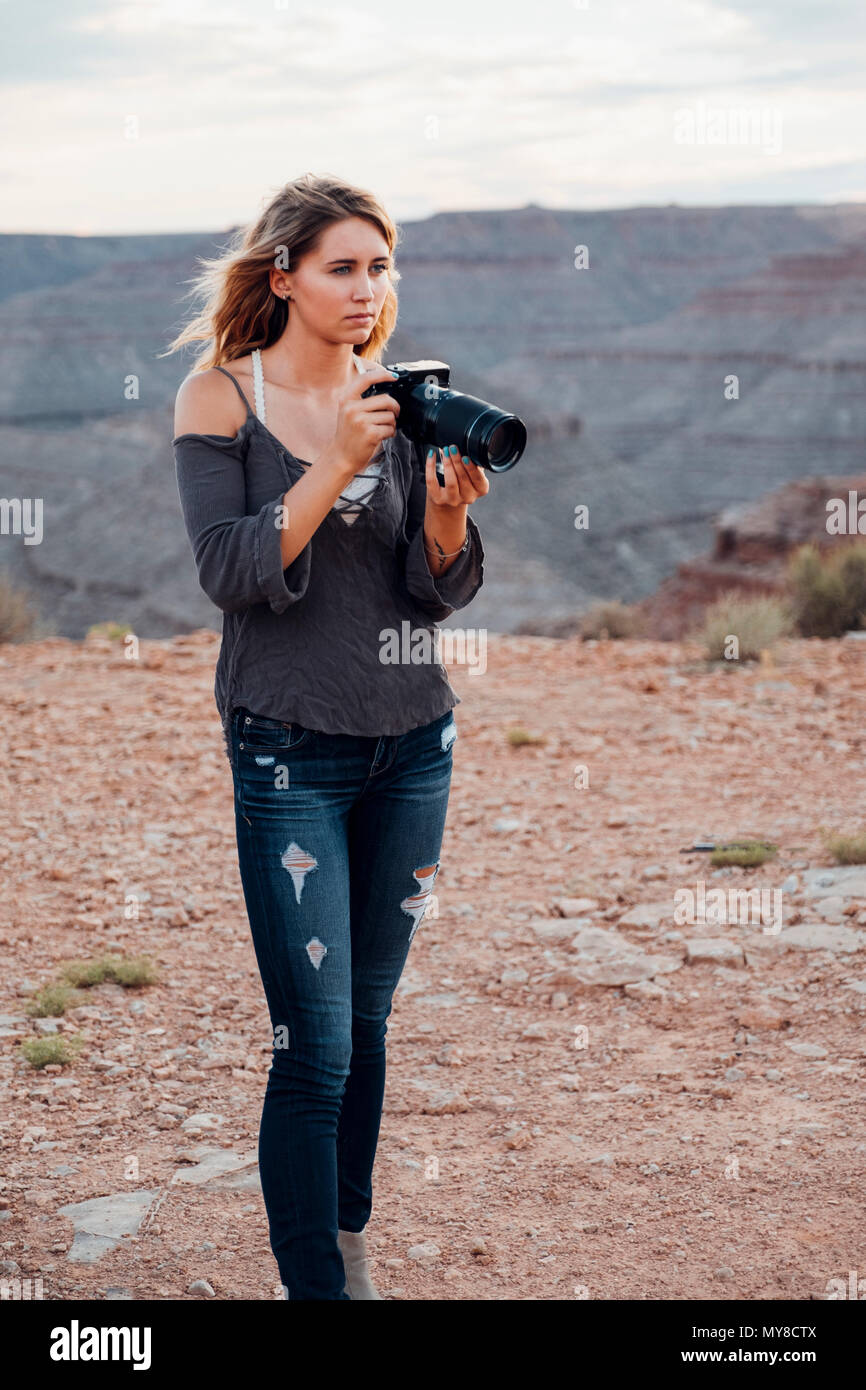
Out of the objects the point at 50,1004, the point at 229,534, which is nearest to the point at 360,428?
the point at 229,534

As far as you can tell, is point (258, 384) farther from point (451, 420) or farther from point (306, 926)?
point (306, 926)

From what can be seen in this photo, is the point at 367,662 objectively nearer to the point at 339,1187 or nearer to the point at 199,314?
the point at 199,314

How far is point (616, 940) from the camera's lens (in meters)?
4.22

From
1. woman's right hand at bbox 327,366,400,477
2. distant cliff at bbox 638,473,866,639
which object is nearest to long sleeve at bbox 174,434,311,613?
woman's right hand at bbox 327,366,400,477

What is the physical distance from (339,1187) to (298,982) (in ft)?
1.76

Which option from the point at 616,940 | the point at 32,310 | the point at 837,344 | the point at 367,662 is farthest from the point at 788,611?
the point at 32,310

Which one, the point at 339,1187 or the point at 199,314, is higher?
the point at 199,314

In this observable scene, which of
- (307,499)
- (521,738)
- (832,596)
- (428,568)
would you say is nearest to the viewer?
(307,499)

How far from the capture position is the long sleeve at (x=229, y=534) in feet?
6.15

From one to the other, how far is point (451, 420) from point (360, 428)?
16 cm

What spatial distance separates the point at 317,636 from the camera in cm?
200

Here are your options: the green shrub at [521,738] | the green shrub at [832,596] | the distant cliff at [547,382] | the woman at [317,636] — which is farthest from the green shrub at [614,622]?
the woman at [317,636]

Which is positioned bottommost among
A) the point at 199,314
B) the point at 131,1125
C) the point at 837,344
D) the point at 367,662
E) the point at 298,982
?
the point at 131,1125

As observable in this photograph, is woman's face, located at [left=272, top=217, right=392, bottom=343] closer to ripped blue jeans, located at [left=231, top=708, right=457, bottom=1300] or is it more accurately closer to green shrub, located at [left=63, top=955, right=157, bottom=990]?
ripped blue jeans, located at [left=231, top=708, right=457, bottom=1300]
